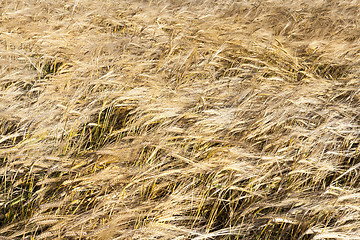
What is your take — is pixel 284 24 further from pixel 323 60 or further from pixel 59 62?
pixel 59 62

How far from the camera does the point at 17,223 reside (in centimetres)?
107

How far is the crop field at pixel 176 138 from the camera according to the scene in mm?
1098

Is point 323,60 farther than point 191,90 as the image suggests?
Yes

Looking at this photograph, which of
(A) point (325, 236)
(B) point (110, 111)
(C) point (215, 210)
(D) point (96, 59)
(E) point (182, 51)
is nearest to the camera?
(A) point (325, 236)

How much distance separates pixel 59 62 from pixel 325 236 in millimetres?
1841

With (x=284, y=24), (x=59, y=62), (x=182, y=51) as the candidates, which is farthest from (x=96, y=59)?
(x=284, y=24)

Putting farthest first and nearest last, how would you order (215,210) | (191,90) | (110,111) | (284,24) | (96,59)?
(284,24)
(96,59)
(191,90)
(110,111)
(215,210)

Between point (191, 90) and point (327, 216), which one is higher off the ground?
point (191, 90)

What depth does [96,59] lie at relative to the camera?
1.88 m

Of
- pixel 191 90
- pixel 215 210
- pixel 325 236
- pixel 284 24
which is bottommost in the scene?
pixel 215 210

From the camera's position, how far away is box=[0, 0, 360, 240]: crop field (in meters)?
1.10

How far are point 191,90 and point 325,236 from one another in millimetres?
954

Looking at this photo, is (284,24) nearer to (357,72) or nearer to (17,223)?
(357,72)

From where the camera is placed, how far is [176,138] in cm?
138
